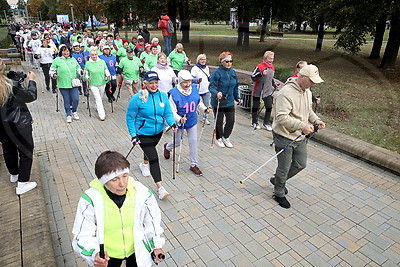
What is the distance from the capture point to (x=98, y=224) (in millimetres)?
2432

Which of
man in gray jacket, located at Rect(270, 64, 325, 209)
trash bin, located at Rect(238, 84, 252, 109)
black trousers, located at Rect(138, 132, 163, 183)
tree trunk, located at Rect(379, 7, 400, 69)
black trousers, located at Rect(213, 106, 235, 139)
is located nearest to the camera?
man in gray jacket, located at Rect(270, 64, 325, 209)

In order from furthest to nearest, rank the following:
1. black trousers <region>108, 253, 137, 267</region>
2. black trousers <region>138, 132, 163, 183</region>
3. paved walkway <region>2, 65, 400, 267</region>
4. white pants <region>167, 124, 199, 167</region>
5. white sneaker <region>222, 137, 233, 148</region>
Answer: white sneaker <region>222, 137, 233, 148</region> < white pants <region>167, 124, 199, 167</region> < black trousers <region>138, 132, 163, 183</region> < paved walkway <region>2, 65, 400, 267</region> < black trousers <region>108, 253, 137, 267</region>

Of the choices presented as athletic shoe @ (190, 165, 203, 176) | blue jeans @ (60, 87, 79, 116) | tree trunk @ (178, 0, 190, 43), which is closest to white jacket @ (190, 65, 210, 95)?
athletic shoe @ (190, 165, 203, 176)

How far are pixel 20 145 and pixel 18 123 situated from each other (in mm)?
351

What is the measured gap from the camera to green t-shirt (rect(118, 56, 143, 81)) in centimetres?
966

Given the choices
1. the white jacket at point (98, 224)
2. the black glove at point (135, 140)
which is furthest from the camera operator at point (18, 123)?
the white jacket at point (98, 224)

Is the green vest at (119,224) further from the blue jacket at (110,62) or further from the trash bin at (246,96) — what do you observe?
the blue jacket at (110,62)

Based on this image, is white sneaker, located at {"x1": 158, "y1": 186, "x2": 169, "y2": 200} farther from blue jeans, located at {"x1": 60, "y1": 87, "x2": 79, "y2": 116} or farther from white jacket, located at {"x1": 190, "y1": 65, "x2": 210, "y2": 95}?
blue jeans, located at {"x1": 60, "y1": 87, "x2": 79, "y2": 116}

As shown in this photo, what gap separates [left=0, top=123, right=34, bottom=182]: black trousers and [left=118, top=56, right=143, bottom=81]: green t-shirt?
17.0ft

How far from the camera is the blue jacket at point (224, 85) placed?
6.89 m

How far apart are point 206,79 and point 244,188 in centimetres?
358

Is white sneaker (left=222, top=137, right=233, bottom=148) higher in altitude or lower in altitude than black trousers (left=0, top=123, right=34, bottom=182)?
lower

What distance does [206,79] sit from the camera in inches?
320

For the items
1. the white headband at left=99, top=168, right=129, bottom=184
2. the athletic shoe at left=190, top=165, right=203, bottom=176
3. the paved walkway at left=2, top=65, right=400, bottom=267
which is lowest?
the paved walkway at left=2, top=65, right=400, bottom=267
